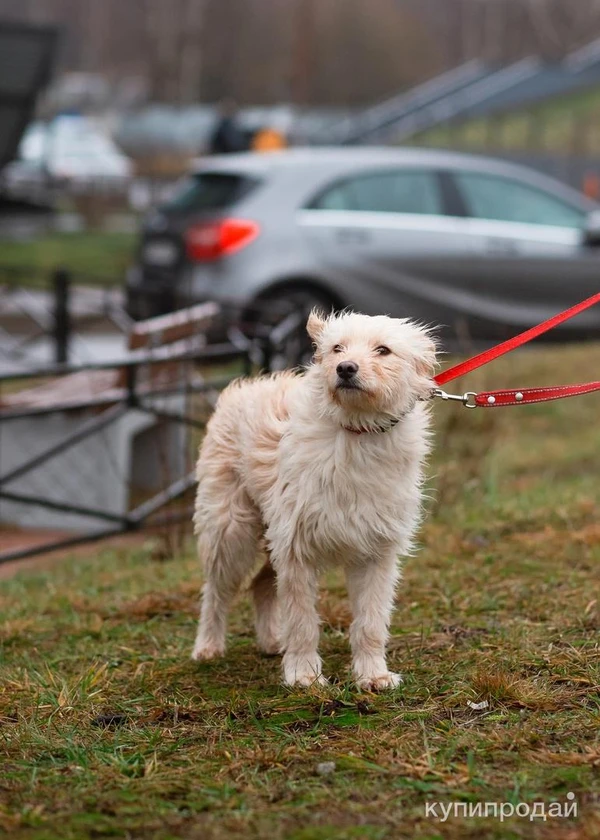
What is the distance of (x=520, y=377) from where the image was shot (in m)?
10.8

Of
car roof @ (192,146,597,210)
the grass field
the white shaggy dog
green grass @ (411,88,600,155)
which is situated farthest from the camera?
green grass @ (411,88,600,155)

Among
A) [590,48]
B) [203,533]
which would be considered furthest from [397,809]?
[590,48]

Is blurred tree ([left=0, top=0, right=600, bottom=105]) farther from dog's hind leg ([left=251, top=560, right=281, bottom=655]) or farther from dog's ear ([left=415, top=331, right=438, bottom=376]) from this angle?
dog's ear ([left=415, top=331, right=438, bottom=376])

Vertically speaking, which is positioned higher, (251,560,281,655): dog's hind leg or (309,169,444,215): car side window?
(309,169,444,215): car side window

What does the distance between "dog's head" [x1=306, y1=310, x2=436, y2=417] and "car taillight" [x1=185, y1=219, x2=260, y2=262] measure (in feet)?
22.3

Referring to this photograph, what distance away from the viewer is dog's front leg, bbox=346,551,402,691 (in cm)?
421

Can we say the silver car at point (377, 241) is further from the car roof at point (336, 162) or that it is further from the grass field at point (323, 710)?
the grass field at point (323, 710)

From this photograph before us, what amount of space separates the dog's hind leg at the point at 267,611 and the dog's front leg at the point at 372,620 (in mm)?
557

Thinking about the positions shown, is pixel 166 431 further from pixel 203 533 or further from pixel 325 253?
pixel 203 533

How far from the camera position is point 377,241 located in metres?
11.3

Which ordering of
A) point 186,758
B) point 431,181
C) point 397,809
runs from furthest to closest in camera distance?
1. point 431,181
2. point 186,758
3. point 397,809

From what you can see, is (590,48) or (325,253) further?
(590,48)

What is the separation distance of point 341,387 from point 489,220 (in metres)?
8.24

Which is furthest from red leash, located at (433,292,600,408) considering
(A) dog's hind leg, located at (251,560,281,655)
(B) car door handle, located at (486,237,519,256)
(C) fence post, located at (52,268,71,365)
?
(B) car door handle, located at (486,237,519,256)
